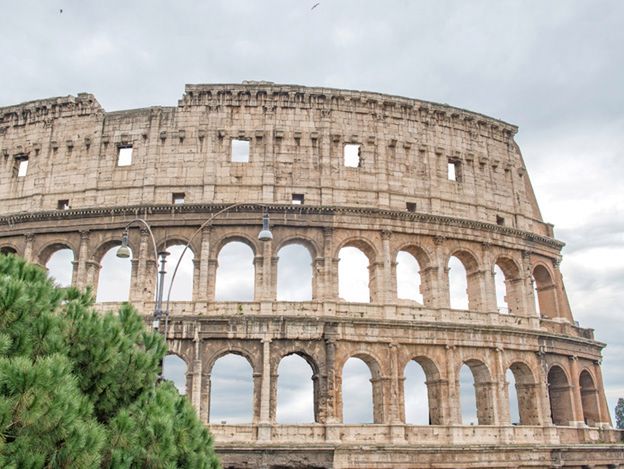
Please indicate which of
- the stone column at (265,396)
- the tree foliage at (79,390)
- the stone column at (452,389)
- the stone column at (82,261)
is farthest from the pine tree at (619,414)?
the tree foliage at (79,390)

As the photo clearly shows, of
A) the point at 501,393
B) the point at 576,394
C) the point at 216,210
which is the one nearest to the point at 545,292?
the point at 576,394

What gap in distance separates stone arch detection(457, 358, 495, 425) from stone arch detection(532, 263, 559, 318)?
551 centimetres

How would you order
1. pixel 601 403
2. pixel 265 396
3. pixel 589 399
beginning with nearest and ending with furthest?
pixel 265 396
pixel 601 403
pixel 589 399

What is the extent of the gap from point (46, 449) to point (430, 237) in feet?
66.3

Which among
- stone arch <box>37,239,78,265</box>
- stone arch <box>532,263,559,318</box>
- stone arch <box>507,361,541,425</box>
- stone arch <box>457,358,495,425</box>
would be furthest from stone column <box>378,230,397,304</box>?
stone arch <box>37,239,78,265</box>

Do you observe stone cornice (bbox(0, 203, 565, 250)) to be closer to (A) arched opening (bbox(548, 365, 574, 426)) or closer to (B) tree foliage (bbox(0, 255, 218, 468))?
(A) arched opening (bbox(548, 365, 574, 426))

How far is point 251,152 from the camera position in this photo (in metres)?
24.5

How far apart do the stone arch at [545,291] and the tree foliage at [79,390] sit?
21931 millimetres

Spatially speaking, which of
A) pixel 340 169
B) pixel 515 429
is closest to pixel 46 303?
pixel 340 169

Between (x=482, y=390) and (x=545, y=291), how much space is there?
6.73m

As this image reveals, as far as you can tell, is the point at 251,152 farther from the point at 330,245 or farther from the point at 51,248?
the point at 51,248

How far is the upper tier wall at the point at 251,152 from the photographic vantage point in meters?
24.2

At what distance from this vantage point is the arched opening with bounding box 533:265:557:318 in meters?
27.5

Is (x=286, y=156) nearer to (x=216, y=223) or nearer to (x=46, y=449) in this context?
(x=216, y=223)
